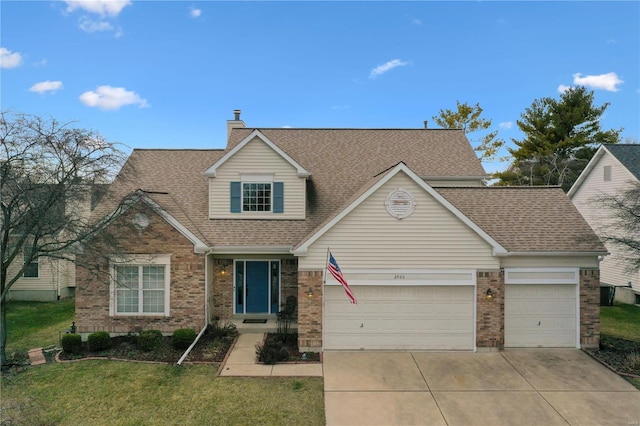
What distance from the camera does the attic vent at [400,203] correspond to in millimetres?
11078

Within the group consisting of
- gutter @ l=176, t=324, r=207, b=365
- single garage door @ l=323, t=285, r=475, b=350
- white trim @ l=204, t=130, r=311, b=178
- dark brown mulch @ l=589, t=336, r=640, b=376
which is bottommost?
dark brown mulch @ l=589, t=336, r=640, b=376

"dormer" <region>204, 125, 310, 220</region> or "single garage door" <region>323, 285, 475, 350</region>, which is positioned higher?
"dormer" <region>204, 125, 310, 220</region>

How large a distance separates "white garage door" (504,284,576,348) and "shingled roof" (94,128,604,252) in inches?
55.5

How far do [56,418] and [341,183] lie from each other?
1180 centimetres

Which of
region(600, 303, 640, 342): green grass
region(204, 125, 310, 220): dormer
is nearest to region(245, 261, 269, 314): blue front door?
→ region(204, 125, 310, 220): dormer

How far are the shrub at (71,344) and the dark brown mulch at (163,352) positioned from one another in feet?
0.42

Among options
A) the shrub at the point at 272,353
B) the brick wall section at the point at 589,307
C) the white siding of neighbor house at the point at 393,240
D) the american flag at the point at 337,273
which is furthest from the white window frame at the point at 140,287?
the brick wall section at the point at 589,307

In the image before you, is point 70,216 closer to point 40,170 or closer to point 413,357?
point 40,170

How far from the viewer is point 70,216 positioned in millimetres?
9883

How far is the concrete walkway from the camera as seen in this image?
948 cm

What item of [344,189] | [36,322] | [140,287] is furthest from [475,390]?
[36,322]

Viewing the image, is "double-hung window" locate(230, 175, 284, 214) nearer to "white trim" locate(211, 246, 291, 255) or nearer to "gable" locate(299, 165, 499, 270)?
"white trim" locate(211, 246, 291, 255)

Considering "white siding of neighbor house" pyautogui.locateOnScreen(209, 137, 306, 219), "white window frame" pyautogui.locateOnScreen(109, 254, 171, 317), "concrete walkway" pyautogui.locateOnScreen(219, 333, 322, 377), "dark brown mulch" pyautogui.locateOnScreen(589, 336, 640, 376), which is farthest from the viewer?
"white siding of neighbor house" pyautogui.locateOnScreen(209, 137, 306, 219)

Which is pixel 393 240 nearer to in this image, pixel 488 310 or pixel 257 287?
pixel 488 310
